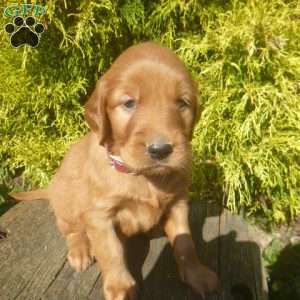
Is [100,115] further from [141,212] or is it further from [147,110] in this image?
[141,212]

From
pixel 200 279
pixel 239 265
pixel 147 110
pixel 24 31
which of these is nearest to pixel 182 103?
pixel 147 110

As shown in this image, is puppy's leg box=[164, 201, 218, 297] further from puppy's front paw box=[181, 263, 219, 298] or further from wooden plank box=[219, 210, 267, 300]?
wooden plank box=[219, 210, 267, 300]

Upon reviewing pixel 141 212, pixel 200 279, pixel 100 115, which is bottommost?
pixel 200 279

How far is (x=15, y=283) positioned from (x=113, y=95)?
117 centimetres

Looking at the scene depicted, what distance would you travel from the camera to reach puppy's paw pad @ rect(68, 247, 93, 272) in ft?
8.13

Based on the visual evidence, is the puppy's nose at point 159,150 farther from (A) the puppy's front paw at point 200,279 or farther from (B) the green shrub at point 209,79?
(B) the green shrub at point 209,79

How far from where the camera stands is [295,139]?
12.2 feet

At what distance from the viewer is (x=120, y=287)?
209 centimetres

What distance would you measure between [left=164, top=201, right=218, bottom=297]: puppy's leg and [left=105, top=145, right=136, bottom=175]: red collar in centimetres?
39

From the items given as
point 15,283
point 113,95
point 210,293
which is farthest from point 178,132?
point 15,283

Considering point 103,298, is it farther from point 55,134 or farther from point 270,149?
point 55,134

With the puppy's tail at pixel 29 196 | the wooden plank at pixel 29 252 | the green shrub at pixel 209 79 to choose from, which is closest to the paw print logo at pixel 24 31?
the green shrub at pixel 209 79

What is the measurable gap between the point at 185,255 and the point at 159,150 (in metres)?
0.71

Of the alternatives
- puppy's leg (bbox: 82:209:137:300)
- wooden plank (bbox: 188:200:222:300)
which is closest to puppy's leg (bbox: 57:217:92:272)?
puppy's leg (bbox: 82:209:137:300)
